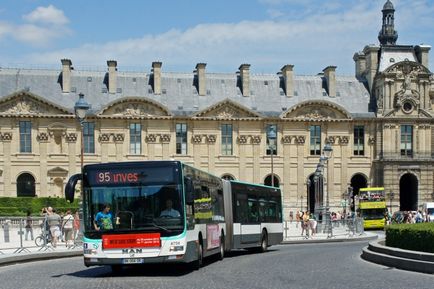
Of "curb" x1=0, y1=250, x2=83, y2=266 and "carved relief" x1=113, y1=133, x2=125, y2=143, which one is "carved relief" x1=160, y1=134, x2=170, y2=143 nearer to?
"carved relief" x1=113, y1=133, x2=125, y2=143

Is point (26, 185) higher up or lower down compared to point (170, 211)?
lower down

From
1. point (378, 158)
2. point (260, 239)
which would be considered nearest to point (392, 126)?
point (378, 158)

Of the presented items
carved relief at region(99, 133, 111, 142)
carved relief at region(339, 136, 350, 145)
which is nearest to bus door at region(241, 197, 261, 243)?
carved relief at region(99, 133, 111, 142)

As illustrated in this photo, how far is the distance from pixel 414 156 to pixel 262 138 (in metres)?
13.3

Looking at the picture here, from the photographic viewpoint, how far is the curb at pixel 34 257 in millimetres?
24531

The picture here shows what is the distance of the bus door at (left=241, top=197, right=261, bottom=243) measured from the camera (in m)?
28.2

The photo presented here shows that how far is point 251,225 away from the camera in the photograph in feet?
94.7

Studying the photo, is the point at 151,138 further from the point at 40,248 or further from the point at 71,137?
the point at 40,248

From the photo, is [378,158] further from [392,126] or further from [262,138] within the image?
[262,138]

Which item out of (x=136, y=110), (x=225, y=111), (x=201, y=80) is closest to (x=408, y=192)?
(x=225, y=111)

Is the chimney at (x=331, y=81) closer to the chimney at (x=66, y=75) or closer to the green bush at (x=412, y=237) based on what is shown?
the chimney at (x=66, y=75)

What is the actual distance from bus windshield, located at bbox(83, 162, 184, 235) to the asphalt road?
1.17 meters

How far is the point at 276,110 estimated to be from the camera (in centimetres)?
7300

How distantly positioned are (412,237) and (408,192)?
5525cm
